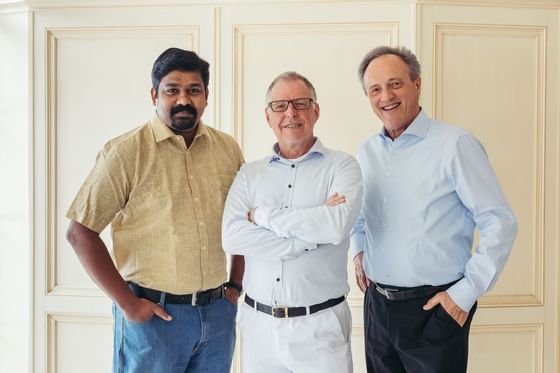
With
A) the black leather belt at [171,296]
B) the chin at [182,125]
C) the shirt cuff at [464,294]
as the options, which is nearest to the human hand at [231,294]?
the black leather belt at [171,296]

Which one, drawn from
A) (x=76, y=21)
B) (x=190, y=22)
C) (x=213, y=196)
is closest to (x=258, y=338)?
(x=213, y=196)

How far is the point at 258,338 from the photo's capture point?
1.79 meters

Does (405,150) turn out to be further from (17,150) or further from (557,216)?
(17,150)

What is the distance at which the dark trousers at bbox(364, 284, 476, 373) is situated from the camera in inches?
70.6

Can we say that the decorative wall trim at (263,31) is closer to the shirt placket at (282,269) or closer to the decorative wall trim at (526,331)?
the shirt placket at (282,269)

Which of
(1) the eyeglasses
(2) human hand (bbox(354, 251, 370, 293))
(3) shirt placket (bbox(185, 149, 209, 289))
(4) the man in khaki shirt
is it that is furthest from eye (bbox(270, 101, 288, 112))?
(2) human hand (bbox(354, 251, 370, 293))

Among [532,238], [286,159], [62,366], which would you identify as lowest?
[62,366]

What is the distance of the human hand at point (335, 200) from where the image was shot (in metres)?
1.72

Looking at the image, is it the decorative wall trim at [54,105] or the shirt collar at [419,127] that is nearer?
the shirt collar at [419,127]

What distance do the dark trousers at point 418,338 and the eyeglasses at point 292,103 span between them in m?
0.75

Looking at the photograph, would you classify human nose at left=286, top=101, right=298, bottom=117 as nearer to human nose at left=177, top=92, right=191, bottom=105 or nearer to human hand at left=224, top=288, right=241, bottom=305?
human nose at left=177, top=92, right=191, bottom=105

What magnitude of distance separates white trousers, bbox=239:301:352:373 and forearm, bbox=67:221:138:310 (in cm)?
45

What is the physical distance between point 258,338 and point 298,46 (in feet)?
5.58

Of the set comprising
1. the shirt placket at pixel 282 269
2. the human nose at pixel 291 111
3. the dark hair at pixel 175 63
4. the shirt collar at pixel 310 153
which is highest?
the dark hair at pixel 175 63
